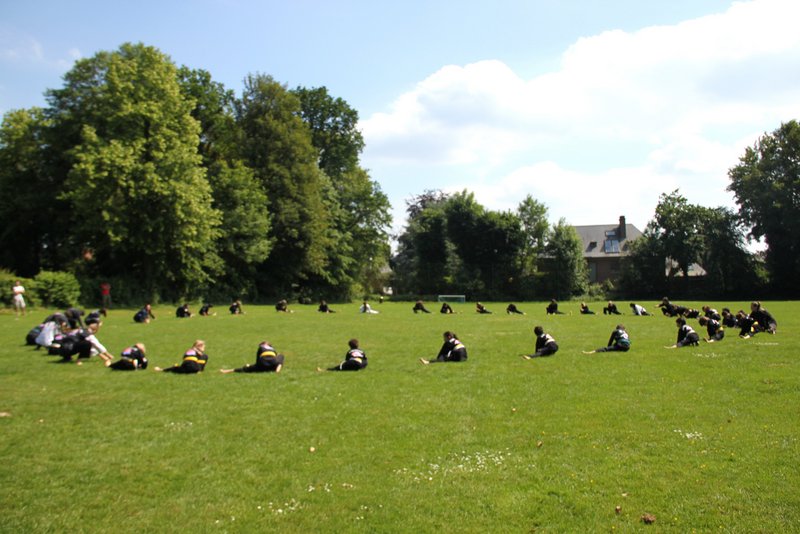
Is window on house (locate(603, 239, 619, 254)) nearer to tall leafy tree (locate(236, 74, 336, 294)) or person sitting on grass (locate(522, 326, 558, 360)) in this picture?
tall leafy tree (locate(236, 74, 336, 294))

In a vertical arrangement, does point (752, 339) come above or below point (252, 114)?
below

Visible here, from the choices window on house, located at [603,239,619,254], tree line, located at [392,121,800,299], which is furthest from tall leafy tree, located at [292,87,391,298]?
window on house, located at [603,239,619,254]

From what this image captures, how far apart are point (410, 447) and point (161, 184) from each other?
37.0m

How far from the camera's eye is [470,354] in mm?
18594

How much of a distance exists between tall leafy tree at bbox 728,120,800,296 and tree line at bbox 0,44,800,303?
0.17 meters

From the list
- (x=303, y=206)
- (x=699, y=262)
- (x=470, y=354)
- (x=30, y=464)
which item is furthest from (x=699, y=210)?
(x=30, y=464)

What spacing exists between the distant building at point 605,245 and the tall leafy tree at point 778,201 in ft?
64.2

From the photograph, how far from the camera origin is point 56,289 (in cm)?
3688

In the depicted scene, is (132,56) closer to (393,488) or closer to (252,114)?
(252,114)

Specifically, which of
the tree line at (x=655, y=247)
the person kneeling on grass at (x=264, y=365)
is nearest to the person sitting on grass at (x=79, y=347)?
the person kneeling on grass at (x=264, y=365)

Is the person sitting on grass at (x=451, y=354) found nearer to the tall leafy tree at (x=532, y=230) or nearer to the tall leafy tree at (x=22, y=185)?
the tall leafy tree at (x=22, y=185)

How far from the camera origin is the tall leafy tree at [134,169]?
39.5m

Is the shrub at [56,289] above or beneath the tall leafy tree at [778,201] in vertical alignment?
beneath

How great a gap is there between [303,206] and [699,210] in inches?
1886
